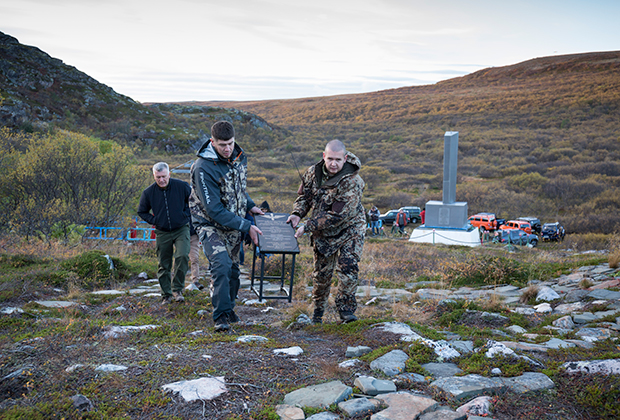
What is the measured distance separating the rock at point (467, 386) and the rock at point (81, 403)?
2250 mm

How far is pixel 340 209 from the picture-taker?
15.6ft

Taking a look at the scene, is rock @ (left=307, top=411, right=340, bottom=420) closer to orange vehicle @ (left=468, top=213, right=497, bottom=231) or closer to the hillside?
the hillside

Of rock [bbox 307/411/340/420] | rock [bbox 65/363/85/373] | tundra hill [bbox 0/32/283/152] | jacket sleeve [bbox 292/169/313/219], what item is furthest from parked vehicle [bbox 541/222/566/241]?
tundra hill [bbox 0/32/283/152]

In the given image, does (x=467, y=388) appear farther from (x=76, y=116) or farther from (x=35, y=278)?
(x=76, y=116)

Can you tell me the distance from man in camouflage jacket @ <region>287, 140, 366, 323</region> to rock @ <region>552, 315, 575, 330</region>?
2.50m

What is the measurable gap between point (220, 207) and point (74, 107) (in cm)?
4831

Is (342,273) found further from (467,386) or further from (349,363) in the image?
(467,386)

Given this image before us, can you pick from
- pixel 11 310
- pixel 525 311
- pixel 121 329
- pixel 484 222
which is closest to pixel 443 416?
pixel 121 329

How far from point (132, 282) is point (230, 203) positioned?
4371 mm

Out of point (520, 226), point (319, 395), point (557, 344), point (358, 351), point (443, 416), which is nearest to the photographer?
point (443, 416)

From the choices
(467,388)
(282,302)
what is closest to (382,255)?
(282,302)

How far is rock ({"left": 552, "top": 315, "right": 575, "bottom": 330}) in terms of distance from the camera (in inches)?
201

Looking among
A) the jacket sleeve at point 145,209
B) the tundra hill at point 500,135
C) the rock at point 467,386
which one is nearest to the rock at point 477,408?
the rock at point 467,386

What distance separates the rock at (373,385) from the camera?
2953 mm
